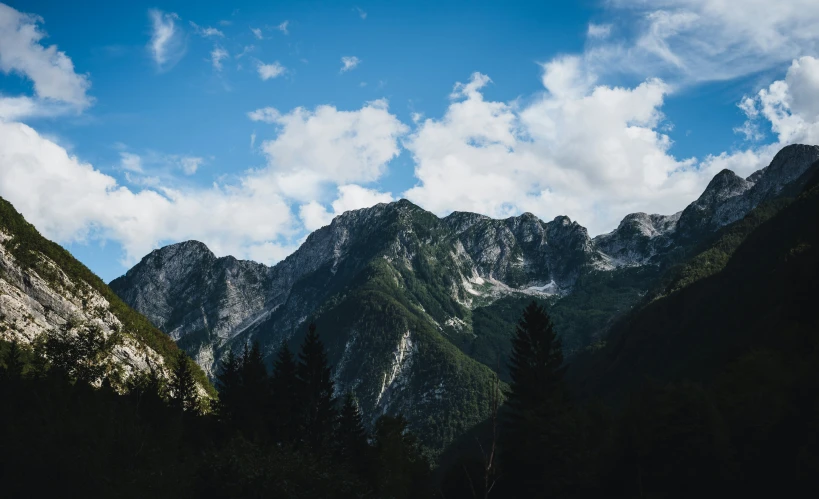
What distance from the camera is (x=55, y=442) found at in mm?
25250

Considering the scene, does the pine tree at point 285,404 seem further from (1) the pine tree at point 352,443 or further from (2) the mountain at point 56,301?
(2) the mountain at point 56,301

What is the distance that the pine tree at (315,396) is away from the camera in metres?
69.1

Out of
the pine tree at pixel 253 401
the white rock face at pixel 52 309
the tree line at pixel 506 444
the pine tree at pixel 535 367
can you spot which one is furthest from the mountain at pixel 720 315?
the white rock face at pixel 52 309

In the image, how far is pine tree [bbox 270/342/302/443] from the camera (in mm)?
68769

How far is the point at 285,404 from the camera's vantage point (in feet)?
229

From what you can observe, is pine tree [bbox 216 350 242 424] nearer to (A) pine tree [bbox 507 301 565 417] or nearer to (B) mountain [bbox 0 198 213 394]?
(A) pine tree [bbox 507 301 565 417]

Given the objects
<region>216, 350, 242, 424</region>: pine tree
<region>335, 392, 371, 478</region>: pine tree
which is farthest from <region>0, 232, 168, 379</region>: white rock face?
<region>335, 392, 371, 478</region>: pine tree

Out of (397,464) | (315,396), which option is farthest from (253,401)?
(397,464)

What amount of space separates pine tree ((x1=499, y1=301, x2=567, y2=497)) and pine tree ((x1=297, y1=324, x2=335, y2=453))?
80.4 ft

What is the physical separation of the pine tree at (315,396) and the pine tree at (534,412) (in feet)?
80.4

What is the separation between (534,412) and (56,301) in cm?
14801

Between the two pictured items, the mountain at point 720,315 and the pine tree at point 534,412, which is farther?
the mountain at point 720,315

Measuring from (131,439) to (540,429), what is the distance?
117ft

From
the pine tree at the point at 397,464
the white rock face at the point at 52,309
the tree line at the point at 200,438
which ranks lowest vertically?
the pine tree at the point at 397,464
